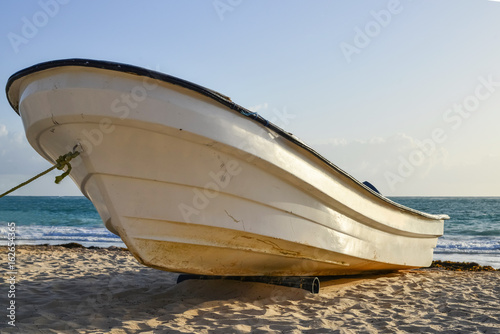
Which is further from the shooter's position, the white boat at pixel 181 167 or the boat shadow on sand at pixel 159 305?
the boat shadow on sand at pixel 159 305

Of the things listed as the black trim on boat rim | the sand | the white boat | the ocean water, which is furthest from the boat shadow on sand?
the ocean water

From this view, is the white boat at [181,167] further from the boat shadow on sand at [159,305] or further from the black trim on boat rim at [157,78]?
the boat shadow on sand at [159,305]

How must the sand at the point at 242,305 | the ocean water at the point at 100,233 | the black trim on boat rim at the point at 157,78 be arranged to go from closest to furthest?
the black trim on boat rim at the point at 157,78 → the sand at the point at 242,305 → the ocean water at the point at 100,233

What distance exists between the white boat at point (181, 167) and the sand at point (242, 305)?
426 millimetres

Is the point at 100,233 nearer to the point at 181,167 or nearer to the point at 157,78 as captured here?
the point at 181,167

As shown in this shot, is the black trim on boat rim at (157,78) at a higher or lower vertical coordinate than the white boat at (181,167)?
higher

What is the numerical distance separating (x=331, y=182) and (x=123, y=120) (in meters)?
2.04

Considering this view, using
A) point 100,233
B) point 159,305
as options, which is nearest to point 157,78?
point 159,305

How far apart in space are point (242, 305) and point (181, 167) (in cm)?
156

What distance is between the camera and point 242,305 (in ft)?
12.9

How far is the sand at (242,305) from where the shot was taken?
130 inches

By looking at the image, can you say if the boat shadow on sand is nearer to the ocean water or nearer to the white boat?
the white boat

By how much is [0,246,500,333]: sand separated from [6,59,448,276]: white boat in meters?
0.43

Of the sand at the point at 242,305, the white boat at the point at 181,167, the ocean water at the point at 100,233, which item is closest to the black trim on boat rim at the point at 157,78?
the white boat at the point at 181,167
